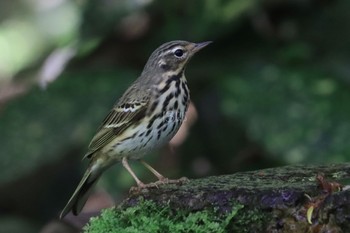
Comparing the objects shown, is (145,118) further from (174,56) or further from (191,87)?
(191,87)

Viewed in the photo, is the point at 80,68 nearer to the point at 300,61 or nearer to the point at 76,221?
the point at 300,61

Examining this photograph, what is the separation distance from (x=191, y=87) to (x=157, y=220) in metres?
2.75

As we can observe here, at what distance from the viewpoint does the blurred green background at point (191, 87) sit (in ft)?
18.1

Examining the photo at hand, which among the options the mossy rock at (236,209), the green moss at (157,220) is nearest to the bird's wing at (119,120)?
the mossy rock at (236,209)

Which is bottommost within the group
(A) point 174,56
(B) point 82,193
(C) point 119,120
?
(B) point 82,193

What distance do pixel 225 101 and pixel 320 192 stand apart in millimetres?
2276

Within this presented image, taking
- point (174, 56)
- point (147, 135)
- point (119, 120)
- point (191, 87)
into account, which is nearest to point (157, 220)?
point (147, 135)

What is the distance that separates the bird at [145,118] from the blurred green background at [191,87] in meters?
0.58

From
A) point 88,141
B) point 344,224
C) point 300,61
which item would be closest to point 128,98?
point 88,141

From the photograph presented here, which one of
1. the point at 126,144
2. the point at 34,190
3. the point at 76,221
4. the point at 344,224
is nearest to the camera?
the point at 344,224

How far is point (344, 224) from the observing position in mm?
3178

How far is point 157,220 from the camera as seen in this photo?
135 inches

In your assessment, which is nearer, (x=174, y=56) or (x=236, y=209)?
(x=236, y=209)

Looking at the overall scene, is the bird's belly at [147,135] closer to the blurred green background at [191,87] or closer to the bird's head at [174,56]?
the bird's head at [174,56]
